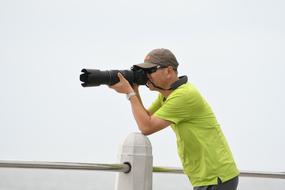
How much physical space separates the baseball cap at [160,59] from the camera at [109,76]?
1.8 inches

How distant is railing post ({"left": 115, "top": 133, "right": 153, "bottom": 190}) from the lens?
3262 mm

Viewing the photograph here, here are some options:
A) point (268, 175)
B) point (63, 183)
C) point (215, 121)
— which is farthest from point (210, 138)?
point (268, 175)

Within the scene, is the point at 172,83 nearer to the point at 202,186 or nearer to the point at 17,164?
the point at 202,186

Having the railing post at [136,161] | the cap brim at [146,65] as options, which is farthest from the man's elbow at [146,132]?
the cap brim at [146,65]

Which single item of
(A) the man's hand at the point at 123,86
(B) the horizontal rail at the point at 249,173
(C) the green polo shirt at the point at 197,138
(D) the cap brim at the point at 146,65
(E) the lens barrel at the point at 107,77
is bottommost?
(B) the horizontal rail at the point at 249,173

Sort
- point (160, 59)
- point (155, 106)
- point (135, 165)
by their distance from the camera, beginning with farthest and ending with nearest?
point (155, 106), point (135, 165), point (160, 59)

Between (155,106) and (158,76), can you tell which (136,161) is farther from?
(158,76)

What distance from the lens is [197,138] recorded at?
3006 millimetres

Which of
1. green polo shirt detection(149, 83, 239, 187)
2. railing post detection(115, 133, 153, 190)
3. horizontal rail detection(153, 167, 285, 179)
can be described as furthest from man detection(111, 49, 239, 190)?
horizontal rail detection(153, 167, 285, 179)

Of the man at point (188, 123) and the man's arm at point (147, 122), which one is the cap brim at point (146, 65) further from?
the man's arm at point (147, 122)

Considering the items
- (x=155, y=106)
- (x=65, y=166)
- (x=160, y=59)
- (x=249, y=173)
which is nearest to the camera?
(x=65, y=166)

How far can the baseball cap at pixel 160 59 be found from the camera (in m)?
3.10

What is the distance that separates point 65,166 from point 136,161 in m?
0.46

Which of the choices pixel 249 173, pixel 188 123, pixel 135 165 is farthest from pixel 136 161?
pixel 249 173
